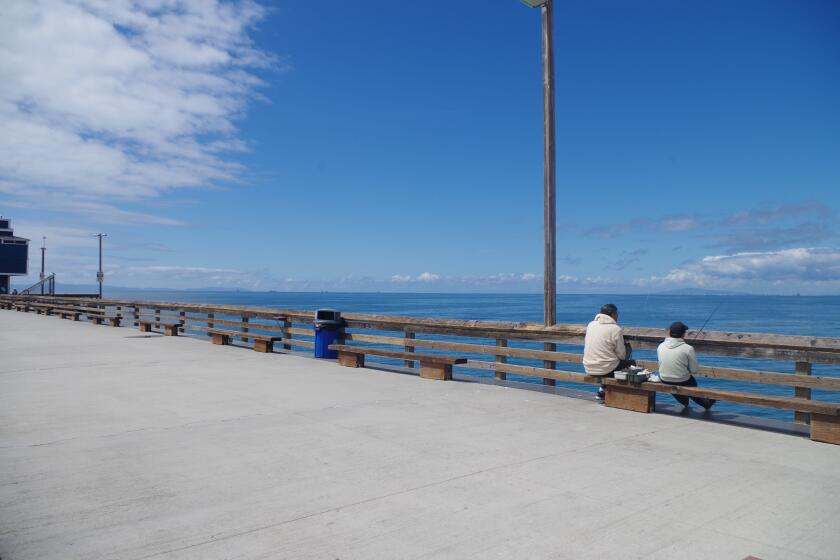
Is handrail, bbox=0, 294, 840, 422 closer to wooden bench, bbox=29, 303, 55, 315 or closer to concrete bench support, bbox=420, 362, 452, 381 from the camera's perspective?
concrete bench support, bbox=420, 362, 452, 381

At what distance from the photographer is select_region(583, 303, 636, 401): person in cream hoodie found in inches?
298

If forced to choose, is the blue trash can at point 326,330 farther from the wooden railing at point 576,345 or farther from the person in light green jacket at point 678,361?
the person in light green jacket at point 678,361

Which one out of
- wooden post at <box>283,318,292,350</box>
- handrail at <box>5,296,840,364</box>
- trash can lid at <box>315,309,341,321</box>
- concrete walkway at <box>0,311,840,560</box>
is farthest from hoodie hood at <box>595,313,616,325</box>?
wooden post at <box>283,318,292,350</box>

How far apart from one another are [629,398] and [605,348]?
679 millimetres

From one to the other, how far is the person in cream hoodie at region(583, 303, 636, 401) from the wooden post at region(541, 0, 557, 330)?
4.87 feet

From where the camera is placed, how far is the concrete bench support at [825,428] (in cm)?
577

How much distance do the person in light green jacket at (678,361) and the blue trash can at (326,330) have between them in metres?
7.24

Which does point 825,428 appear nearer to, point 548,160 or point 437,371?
point 548,160

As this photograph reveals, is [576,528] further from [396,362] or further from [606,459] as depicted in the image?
[396,362]

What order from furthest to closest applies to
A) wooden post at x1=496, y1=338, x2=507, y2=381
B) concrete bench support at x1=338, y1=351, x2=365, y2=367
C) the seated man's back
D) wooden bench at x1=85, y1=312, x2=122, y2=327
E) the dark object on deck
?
1. the dark object on deck
2. wooden bench at x1=85, y1=312, x2=122, y2=327
3. concrete bench support at x1=338, y1=351, x2=365, y2=367
4. wooden post at x1=496, y1=338, x2=507, y2=381
5. the seated man's back

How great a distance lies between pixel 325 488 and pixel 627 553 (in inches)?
85.5

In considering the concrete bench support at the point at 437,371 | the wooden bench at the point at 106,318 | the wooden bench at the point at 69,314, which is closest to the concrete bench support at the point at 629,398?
the concrete bench support at the point at 437,371

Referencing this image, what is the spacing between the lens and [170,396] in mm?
8219

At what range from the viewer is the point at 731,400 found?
6297mm
